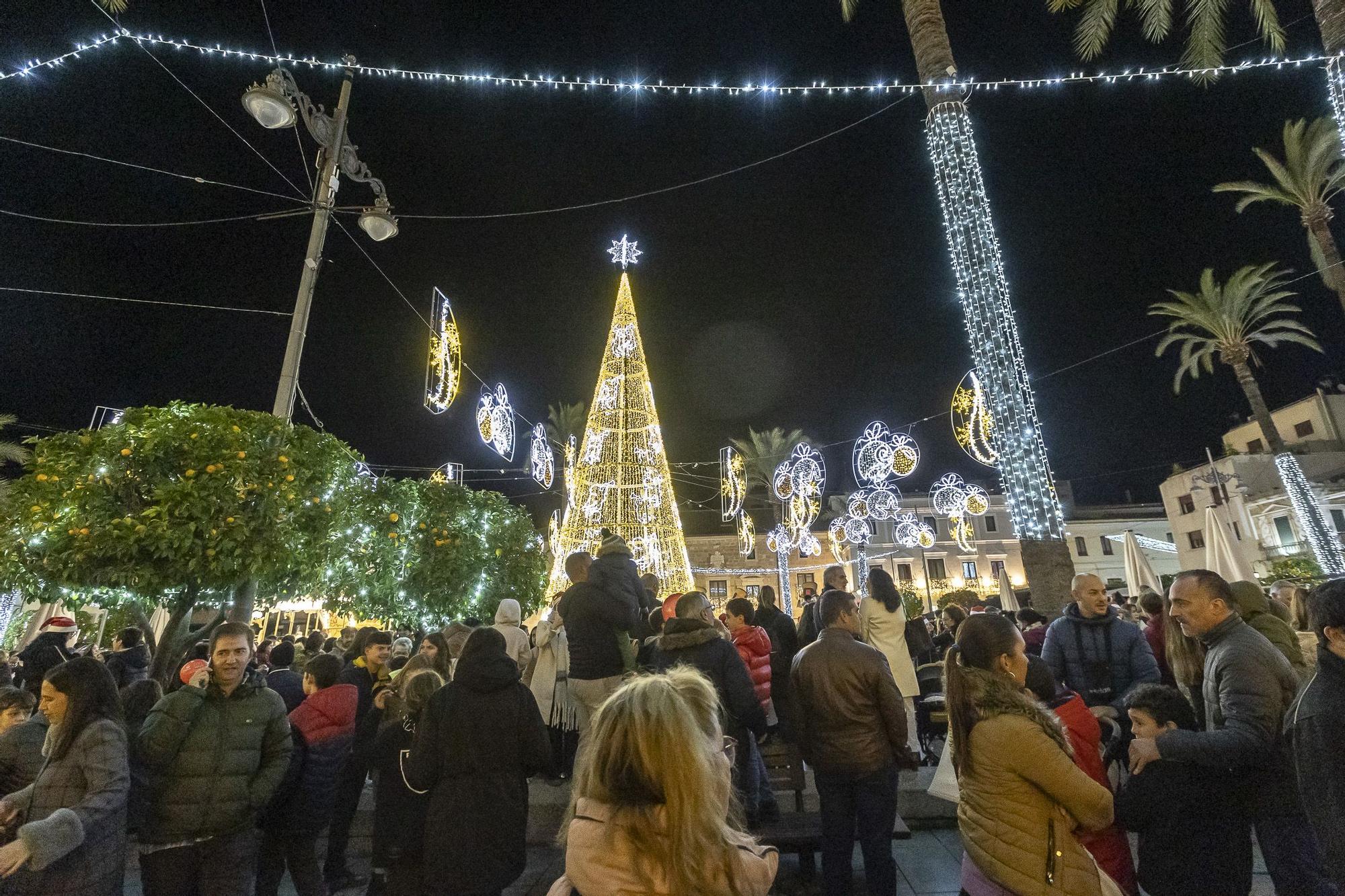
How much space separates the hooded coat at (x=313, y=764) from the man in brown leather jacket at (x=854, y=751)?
128 inches

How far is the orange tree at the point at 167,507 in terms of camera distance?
5824 mm

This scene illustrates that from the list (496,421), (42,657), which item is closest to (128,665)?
(42,657)

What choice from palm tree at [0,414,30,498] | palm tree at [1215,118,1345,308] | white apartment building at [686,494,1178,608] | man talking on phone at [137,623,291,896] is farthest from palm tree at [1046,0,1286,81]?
white apartment building at [686,494,1178,608]

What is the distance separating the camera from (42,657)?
618 centimetres

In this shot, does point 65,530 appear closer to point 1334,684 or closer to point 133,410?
point 133,410

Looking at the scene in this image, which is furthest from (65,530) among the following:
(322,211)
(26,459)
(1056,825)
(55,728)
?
(1056,825)

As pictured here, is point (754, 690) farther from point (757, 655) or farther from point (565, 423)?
point (565, 423)

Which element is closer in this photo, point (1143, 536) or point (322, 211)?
point (322, 211)

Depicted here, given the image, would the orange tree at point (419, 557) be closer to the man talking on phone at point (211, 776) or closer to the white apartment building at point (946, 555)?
the man talking on phone at point (211, 776)

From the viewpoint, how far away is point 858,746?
3.89 metres

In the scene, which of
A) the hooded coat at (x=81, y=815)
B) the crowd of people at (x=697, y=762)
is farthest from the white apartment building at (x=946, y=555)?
the hooded coat at (x=81, y=815)

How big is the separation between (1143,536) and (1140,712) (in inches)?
2121

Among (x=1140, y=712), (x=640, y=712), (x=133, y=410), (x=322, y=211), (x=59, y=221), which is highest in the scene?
(x=59, y=221)

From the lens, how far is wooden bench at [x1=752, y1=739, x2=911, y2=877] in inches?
181
